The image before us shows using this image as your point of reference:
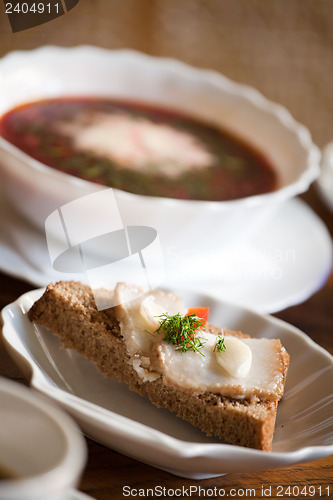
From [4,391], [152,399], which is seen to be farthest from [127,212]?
[4,391]

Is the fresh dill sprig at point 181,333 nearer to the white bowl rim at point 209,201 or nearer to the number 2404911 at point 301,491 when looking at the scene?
the number 2404911 at point 301,491

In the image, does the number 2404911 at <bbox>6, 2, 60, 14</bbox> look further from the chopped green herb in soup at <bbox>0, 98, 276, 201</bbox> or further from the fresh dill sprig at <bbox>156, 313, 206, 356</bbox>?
the fresh dill sprig at <bbox>156, 313, 206, 356</bbox>

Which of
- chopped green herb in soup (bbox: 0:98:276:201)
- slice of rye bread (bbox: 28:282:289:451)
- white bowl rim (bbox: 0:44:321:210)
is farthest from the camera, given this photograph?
chopped green herb in soup (bbox: 0:98:276:201)

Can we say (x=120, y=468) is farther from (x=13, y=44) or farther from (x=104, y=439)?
(x=13, y=44)

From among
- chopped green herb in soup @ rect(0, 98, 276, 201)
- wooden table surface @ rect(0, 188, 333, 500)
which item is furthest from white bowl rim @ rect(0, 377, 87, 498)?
chopped green herb in soup @ rect(0, 98, 276, 201)

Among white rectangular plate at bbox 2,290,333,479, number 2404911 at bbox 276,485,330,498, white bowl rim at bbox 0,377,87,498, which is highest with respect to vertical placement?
white bowl rim at bbox 0,377,87,498

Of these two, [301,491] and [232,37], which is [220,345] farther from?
[232,37]
